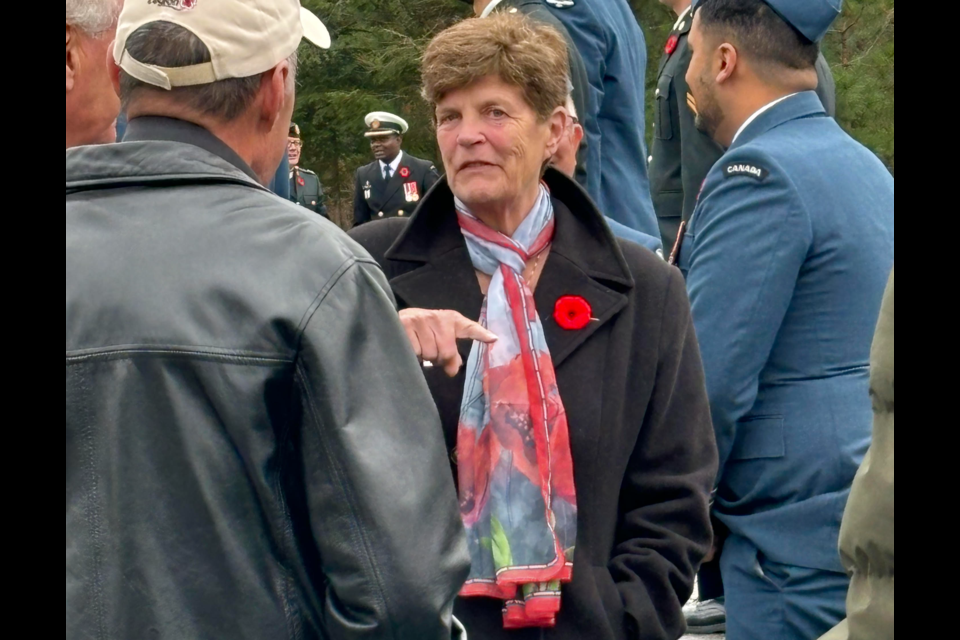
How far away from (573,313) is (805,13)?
1.25 meters

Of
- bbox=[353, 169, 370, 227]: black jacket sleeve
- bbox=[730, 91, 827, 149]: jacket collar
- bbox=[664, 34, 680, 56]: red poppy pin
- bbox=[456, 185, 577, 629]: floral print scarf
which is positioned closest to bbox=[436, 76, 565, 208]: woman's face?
bbox=[456, 185, 577, 629]: floral print scarf

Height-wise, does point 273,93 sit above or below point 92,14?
below

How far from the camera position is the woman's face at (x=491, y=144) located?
318cm

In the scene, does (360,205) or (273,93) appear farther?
(360,205)

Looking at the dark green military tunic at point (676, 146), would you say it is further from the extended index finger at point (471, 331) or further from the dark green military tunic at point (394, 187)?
the dark green military tunic at point (394, 187)

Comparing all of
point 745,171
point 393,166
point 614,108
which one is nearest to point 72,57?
point 745,171

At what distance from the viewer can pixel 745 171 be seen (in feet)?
11.4

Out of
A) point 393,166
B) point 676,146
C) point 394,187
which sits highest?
point 676,146

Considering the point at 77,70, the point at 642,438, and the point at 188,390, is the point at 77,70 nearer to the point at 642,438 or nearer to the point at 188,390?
the point at 188,390

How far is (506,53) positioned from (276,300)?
143 cm

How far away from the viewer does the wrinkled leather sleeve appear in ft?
6.35

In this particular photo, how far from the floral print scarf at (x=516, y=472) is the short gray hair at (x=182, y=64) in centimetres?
106

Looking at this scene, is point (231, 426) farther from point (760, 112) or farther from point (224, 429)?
point (760, 112)
